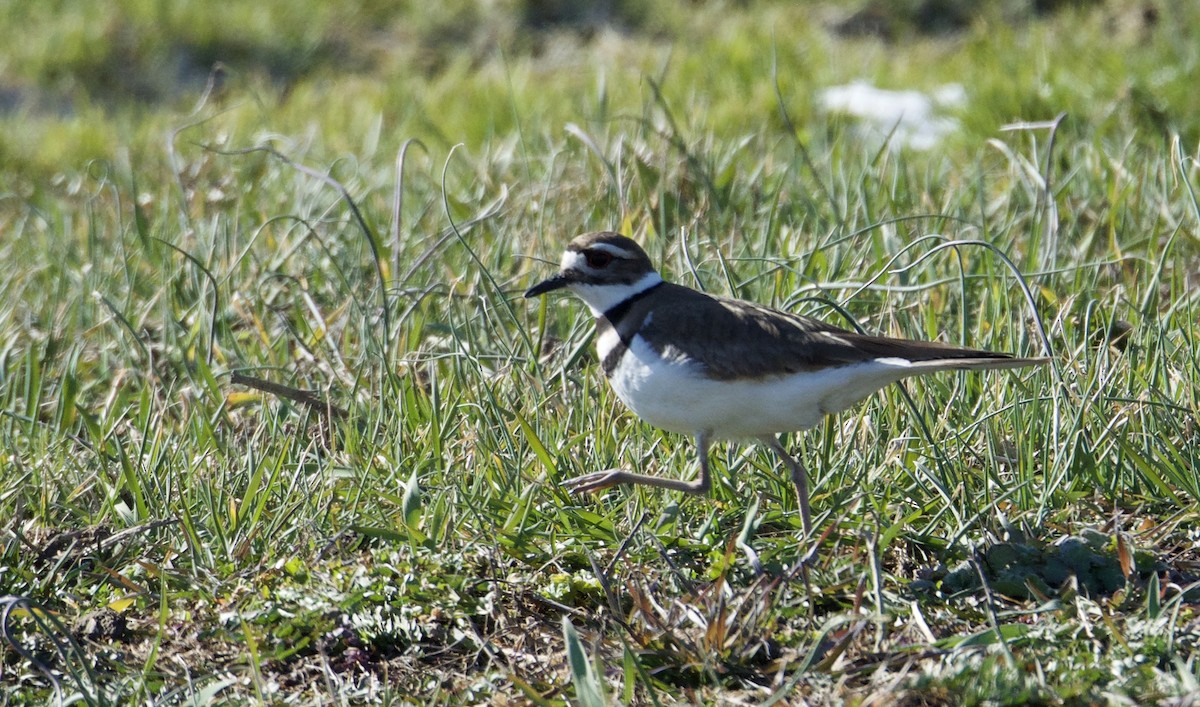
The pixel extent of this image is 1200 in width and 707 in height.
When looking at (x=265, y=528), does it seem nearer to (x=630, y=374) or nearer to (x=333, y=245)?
(x=630, y=374)

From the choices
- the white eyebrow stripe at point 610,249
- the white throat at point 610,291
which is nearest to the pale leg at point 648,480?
the white throat at point 610,291

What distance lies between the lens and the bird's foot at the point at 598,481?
371cm

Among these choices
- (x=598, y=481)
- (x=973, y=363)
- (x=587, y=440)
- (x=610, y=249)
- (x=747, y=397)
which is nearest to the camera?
(x=973, y=363)

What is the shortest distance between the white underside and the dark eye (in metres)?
0.52

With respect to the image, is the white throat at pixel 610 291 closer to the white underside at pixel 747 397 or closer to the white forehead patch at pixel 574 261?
the white forehead patch at pixel 574 261

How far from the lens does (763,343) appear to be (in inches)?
145

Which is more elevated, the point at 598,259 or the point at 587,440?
the point at 598,259

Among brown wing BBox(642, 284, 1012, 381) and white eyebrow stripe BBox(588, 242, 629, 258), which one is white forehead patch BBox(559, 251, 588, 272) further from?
brown wing BBox(642, 284, 1012, 381)

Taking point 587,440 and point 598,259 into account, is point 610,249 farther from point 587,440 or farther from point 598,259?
point 587,440

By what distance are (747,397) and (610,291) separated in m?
0.70

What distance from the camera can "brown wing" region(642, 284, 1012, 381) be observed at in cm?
359

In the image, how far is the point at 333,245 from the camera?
5.89 metres

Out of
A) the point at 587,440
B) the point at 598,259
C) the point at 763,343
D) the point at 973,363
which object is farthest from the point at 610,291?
the point at 973,363

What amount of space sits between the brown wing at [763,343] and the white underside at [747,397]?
34 mm
